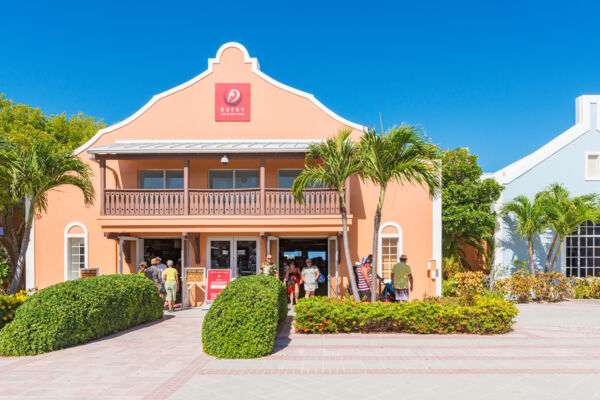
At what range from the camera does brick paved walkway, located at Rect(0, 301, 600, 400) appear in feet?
17.9

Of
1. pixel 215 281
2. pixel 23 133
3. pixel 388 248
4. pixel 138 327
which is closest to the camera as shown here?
pixel 138 327

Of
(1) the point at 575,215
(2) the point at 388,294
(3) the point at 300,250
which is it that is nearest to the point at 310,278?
(3) the point at 300,250

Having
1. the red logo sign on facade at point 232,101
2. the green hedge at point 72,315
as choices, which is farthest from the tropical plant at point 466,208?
the green hedge at point 72,315

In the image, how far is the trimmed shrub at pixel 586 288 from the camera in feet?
47.1

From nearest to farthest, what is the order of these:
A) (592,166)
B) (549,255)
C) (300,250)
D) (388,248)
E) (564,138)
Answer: (388,248) → (300,250) → (549,255) → (564,138) → (592,166)

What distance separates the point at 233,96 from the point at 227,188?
312 cm

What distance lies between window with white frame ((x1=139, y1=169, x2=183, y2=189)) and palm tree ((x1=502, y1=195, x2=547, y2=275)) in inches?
453

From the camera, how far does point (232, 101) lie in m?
13.7

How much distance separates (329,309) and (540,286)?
9129mm

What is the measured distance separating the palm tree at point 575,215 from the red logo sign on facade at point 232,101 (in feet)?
36.5

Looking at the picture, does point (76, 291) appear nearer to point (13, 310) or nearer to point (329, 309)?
point (13, 310)

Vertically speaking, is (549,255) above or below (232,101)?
below

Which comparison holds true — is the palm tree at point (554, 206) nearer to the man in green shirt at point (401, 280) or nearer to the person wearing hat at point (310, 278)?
the man in green shirt at point (401, 280)

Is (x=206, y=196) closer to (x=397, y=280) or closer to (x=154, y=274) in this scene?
(x=154, y=274)
